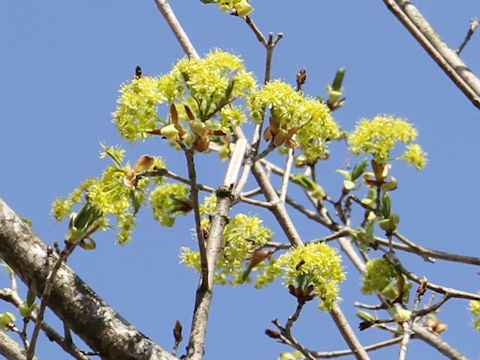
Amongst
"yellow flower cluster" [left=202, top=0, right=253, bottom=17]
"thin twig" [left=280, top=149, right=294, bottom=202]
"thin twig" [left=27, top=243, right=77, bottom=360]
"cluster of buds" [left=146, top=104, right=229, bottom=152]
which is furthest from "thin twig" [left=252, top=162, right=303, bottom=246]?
"thin twig" [left=27, top=243, right=77, bottom=360]

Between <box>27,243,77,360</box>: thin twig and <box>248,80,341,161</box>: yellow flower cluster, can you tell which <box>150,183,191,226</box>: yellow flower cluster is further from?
<box>27,243,77,360</box>: thin twig

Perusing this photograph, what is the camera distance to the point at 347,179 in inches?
150

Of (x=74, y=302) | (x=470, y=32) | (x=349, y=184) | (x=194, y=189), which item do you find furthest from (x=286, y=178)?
(x=74, y=302)

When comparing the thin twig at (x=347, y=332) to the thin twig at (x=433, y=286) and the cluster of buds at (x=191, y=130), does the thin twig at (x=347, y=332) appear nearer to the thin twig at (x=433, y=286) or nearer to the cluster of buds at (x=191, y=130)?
the thin twig at (x=433, y=286)

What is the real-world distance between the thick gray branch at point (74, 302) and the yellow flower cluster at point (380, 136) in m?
1.53

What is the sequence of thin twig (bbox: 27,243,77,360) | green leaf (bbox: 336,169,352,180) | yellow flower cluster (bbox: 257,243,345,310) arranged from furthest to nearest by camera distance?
green leaf (bbox: 336,169,352,180) < yellow flower cluster (bbox: 257,243,345,310) < thin twig (bbox: 27,243,77,360)

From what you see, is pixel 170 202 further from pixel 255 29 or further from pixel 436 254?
pixel 436 254

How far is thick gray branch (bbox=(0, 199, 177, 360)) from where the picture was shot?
229 centimetres

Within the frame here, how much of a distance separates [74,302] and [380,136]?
1709mm

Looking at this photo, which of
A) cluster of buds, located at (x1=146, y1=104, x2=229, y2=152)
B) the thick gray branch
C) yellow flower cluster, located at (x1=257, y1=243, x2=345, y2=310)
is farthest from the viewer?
yellow flower cluster, located at (x1=257, y1=243, x2=345, y2=310)

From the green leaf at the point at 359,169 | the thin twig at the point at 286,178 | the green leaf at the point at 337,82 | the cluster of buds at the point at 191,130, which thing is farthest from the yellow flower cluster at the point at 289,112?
the green leaf at the point at 337,82

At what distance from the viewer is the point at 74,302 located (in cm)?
229

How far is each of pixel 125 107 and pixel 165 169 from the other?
270mm

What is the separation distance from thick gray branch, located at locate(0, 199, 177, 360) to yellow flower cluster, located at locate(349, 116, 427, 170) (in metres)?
1.53
